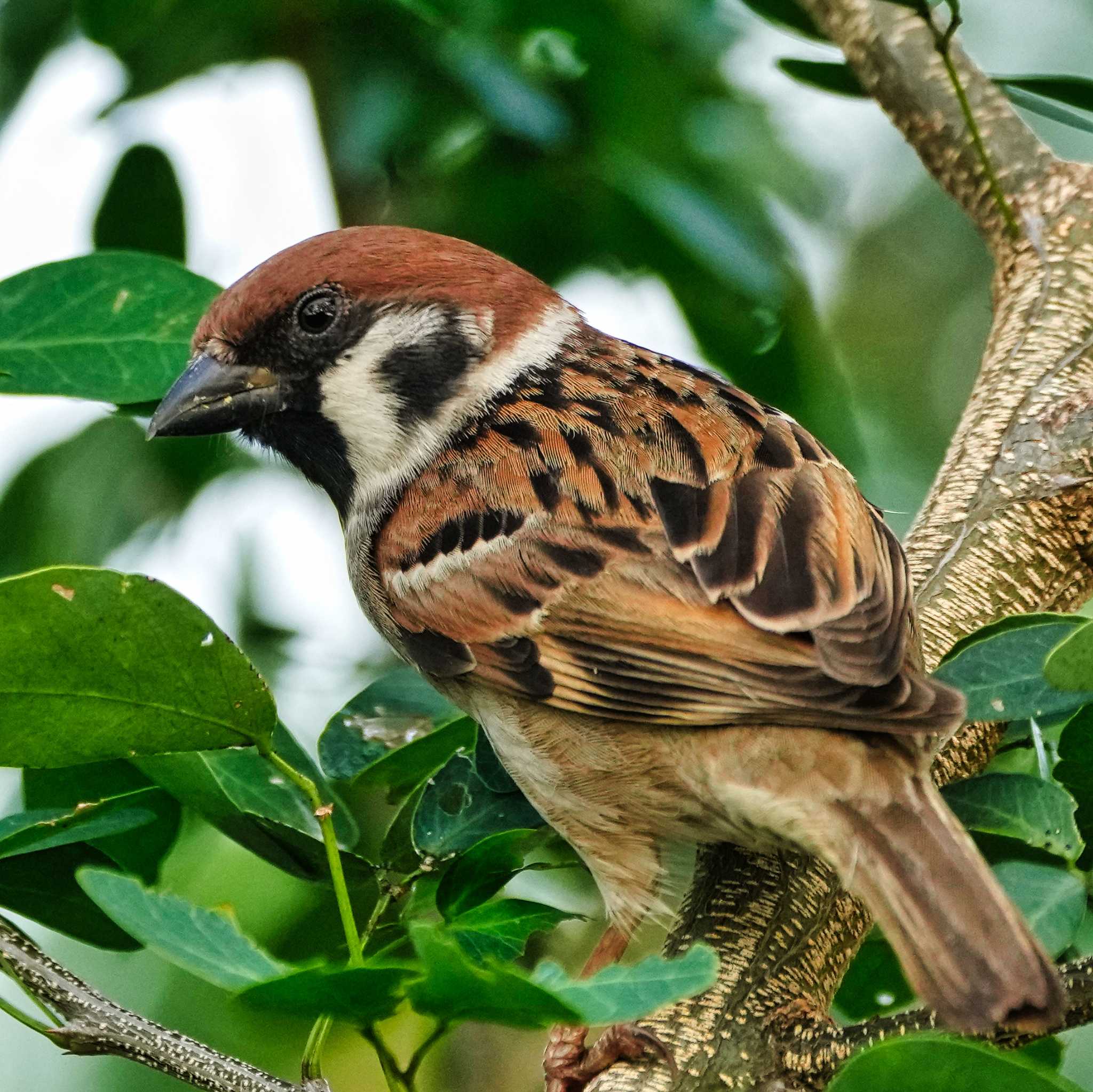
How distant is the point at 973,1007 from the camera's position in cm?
179

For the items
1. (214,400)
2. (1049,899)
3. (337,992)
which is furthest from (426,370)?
(337,992)

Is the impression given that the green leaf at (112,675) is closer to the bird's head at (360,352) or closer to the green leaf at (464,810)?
the green leaf at (464,810)

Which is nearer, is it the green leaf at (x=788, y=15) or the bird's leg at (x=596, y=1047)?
the bird's leg at (x=596, y=1047)

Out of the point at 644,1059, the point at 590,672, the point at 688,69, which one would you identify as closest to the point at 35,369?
the point at 590,672

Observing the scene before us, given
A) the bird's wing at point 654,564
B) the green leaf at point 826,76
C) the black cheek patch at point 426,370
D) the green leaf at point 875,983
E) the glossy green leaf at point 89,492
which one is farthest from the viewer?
the glossy green leaf at point 89,492

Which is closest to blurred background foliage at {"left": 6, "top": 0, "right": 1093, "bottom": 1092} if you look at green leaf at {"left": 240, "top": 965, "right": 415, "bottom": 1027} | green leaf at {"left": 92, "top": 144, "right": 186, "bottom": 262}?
green leaf at {"left": 92, "top": 144, "right": 186, "bottom": 262}

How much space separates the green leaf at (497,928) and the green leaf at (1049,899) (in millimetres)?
627

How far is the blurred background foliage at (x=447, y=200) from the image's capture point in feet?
11.3

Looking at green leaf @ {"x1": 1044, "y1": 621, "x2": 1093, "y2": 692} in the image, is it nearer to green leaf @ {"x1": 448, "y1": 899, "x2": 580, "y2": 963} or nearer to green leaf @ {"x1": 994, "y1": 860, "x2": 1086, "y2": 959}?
green leaf @ {"x1": 994, "y1": 860, "x2": 1086, "y2": 959}

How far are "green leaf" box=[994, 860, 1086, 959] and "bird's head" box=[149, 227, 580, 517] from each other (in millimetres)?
1486

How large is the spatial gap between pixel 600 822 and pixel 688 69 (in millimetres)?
2125

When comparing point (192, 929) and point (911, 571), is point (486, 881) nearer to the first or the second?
point (192, 929)

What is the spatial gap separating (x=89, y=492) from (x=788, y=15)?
1999 mm

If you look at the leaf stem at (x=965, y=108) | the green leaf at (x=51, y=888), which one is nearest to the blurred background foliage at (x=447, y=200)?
the leaf stem at (x=965, y=108)
